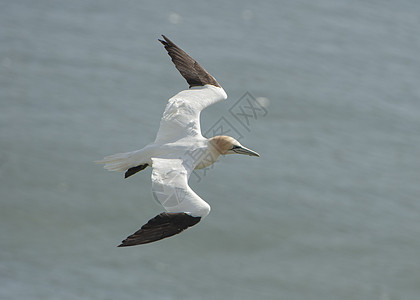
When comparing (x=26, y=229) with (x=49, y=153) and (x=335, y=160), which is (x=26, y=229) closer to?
(x=49, y=153)

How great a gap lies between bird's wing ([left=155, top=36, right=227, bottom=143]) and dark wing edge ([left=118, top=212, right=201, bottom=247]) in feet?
6.12

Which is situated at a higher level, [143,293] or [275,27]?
[275,27]

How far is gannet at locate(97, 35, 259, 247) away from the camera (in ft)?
29.3

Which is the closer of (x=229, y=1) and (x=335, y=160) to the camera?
(x=335, y=160)

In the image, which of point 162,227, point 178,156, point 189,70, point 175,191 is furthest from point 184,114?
point 162,227

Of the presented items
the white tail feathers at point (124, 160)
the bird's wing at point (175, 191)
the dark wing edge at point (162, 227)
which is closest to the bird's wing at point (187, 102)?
the white tail feathers at point (124, 160)

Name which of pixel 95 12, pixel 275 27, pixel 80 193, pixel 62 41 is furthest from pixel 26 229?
pixel 275 27

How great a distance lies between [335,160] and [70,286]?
44.4 feet

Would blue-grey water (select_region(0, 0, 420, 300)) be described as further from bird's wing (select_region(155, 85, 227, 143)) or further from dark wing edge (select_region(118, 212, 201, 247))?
dark wing edge (select_region(118, 212, 201, 247))

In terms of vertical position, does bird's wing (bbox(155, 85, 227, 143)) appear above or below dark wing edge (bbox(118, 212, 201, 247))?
above

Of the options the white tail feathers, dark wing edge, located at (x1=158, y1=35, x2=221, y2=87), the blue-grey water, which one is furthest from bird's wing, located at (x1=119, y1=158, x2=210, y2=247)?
the blue-grey water

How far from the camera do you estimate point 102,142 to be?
31.8 meters

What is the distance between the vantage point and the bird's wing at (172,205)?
874cm

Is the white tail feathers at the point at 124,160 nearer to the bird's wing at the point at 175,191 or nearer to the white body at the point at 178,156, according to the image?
the white body at the point at 178,156
